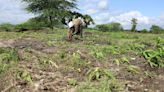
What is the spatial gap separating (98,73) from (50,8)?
13.7 metres

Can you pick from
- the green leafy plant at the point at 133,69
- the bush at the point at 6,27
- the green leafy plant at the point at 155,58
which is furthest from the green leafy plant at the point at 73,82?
the bush at the point at 6,27

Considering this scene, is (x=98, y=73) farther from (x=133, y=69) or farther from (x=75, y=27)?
(x=75, y=27)

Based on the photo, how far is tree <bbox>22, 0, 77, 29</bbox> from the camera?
20.9m

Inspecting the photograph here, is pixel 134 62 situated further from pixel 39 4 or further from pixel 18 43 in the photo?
pixel 39 4

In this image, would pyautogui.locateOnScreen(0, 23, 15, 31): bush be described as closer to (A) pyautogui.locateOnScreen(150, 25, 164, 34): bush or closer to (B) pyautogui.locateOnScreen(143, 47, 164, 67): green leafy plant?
(A) pyautogui.locateOnScreen(150, 25, 164, 34): bush

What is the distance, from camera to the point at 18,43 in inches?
434

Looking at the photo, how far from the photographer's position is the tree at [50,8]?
20891 mm

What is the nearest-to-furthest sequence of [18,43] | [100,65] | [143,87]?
[143,87]
[100,65]
[18,43]

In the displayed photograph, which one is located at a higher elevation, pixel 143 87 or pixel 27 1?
pixel 27 1

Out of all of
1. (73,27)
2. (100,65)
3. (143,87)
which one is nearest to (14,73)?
(100,65)

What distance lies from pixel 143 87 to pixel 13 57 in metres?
2.73

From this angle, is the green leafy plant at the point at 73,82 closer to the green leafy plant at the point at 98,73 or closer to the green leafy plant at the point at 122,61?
the green leafy plant at the point at 98,73

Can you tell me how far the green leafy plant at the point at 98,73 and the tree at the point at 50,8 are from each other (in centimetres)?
1267

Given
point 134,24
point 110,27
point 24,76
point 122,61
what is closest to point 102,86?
point 24,76
